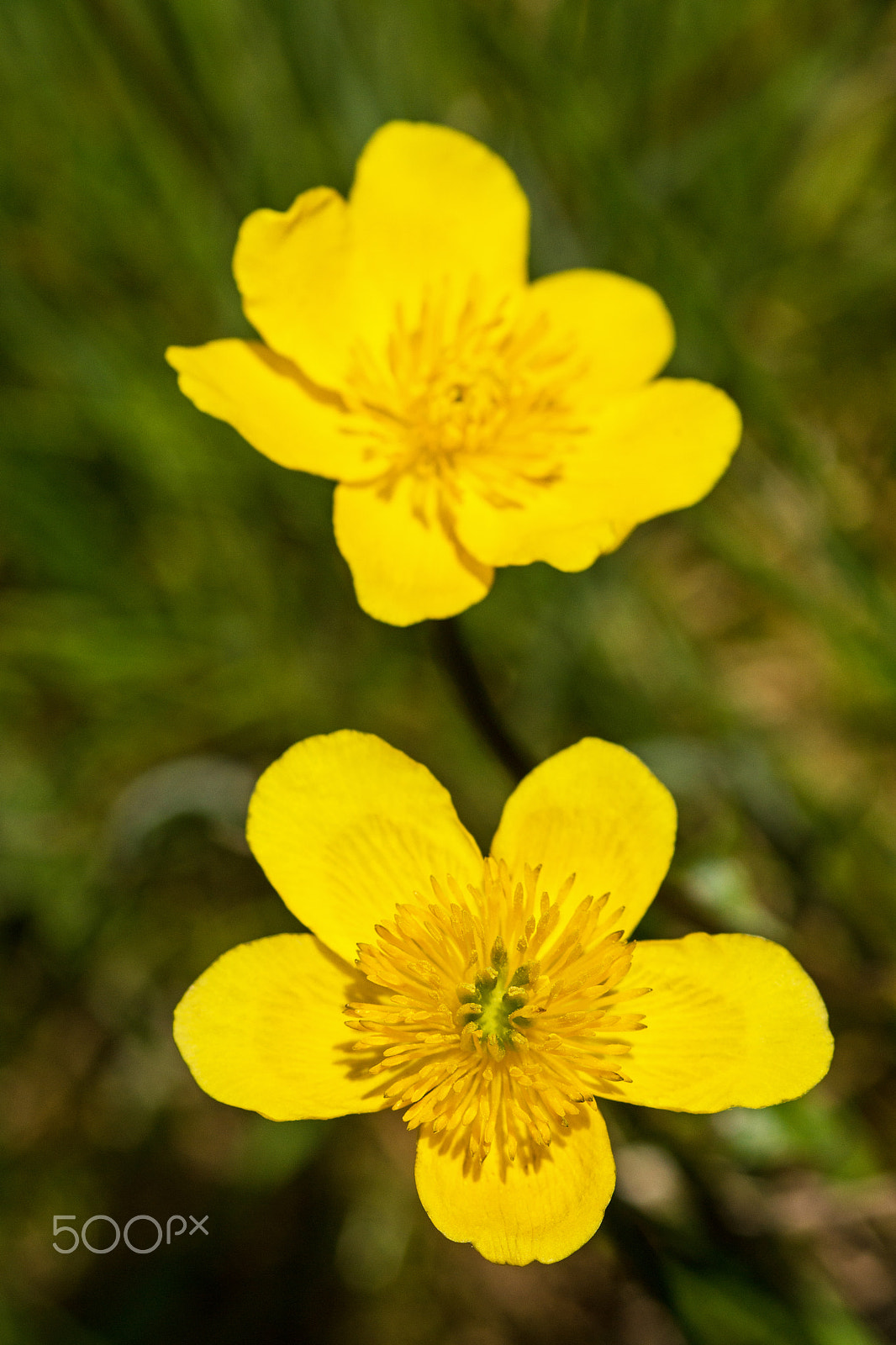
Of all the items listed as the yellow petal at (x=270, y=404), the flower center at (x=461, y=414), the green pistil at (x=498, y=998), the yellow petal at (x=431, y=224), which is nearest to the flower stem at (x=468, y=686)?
the flower center at (x=461, y=414)

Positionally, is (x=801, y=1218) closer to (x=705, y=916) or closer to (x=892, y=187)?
(x=705, y=916)

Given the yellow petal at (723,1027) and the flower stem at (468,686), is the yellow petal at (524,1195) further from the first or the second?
the flower stem at (468,686)

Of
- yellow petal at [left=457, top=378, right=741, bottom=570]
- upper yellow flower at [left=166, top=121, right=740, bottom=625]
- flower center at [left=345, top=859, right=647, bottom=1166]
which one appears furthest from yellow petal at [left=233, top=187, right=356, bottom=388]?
flower center at [left=345, top=859, right=647, bottom=1166]

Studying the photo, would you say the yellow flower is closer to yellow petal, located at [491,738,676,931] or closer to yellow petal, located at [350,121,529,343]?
yellow petal, located at [491,738,676,931]

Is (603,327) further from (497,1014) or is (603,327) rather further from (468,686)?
(497,1014)

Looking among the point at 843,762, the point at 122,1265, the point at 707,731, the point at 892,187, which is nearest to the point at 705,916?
the point at 707,731

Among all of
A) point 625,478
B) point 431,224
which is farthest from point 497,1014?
point 431,224
